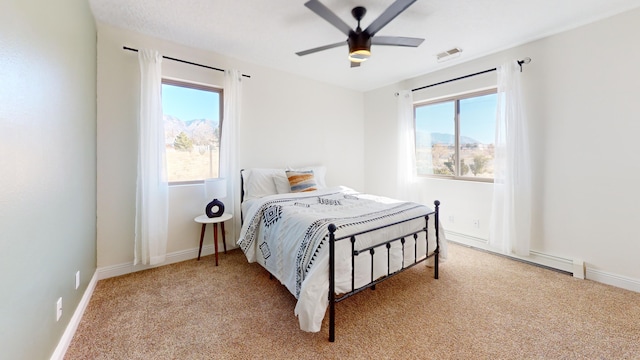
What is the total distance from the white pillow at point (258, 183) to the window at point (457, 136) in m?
2.49

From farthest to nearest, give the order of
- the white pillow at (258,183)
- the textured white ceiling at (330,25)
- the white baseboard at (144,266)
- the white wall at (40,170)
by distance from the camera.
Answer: the white pillow at (258,183)
the white baseboard at (144,266)
the textured white ceiling at (330,25)
the white wall at (40,170)

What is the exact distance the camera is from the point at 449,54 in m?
3.24

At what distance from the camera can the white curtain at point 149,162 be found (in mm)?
2674

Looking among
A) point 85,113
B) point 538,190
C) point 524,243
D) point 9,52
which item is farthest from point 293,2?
point 524,243

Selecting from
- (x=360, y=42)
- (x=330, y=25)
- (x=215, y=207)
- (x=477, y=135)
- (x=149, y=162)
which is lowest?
(x=215, y=207)

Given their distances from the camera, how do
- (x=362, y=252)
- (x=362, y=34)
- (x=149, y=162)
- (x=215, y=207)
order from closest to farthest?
(x=362, y=252)
(x=362, y=34)
(x=149, y=162)
(x=215, y=207)

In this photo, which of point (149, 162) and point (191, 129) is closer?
point (149, 162)

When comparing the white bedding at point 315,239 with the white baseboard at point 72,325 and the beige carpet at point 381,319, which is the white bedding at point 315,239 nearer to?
the beige carpet at point 381,319

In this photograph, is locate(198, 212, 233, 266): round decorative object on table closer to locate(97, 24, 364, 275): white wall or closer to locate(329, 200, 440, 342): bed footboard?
locate(97, 24, 364, 275): white wall

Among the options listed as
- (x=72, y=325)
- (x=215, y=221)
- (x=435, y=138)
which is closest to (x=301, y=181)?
(x=215, y=221)

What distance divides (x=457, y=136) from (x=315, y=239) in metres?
3.00

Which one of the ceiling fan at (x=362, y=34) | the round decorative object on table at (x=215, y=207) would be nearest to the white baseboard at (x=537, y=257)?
the ceiling fan at (x=362, y=34)

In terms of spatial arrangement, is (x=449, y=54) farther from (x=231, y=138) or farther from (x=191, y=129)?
(x=191, y=129)

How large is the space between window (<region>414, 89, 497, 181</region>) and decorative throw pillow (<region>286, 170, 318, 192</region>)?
198cm
